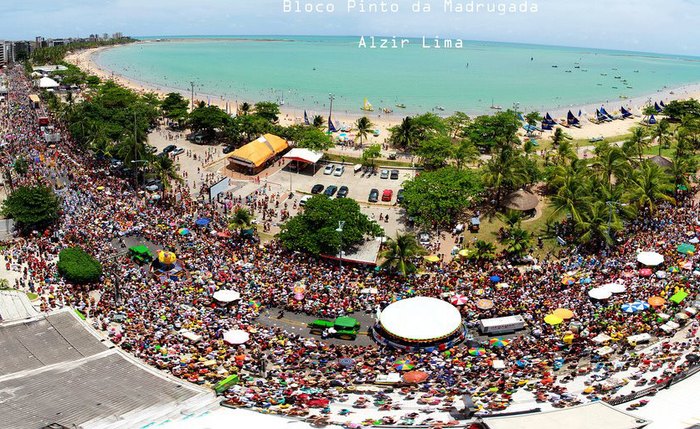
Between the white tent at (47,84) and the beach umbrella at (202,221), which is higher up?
the white tent at (47,84)

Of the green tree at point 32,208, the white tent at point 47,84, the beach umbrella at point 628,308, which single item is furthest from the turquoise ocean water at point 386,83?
the beach umbrella at point 628,308

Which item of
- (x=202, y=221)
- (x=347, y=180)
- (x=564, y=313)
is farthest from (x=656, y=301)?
(x=347, y=180)

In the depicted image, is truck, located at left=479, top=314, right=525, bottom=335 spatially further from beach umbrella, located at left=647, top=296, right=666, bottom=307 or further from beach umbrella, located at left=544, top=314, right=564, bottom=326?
beach umbrella, located at left=647, top=296, right=666, bottom=307

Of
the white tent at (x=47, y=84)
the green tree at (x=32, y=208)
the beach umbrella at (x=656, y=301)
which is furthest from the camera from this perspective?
the white tent at (x=47, y=84)

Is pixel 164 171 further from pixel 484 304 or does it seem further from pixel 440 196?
pixel 484 304

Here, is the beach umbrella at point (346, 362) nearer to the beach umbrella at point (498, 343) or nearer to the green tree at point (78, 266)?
the beach umbrella at point (498, 343)

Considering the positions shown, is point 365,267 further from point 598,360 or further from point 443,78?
point 443,78

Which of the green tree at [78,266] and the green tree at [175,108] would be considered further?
the green tree at [175,108]
